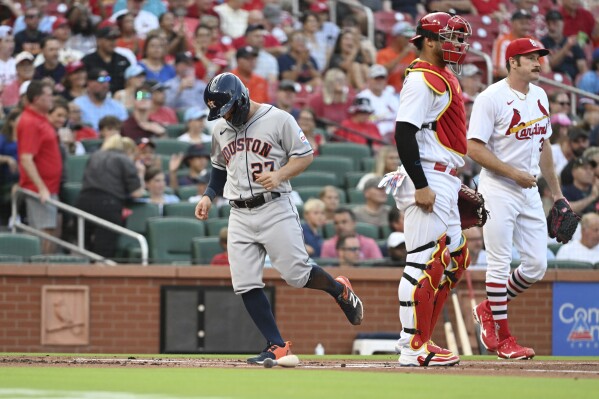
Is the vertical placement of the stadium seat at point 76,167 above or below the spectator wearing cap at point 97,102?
below

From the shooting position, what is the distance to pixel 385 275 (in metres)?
12.8

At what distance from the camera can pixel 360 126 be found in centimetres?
1700

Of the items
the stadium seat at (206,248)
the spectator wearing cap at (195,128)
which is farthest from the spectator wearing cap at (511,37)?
the stadium seat at (206,248)

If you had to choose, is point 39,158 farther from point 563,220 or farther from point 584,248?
point 563,220

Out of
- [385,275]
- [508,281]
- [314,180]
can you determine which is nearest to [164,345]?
[385,275]

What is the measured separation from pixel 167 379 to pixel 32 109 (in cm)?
686

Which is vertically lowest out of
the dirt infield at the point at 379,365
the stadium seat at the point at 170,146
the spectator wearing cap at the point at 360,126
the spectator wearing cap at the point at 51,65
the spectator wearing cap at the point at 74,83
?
the dirt infield at the point at 379,365

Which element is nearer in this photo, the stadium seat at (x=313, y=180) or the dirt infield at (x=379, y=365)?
the dirt infield at (x=379, y=365)

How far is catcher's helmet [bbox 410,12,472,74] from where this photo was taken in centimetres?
816

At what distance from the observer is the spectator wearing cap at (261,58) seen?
17138 mm

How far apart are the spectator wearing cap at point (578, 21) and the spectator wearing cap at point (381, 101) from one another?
191 inches

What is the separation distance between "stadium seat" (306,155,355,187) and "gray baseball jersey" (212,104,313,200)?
6976 millimetres

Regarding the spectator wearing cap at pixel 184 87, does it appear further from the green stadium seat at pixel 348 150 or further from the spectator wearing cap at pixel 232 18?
the spectator wearing cap at pixel 232 18

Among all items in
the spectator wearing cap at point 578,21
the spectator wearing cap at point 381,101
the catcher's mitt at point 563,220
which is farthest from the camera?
the spectator wearing cap at point 578,21
